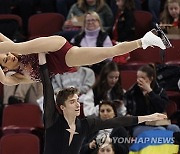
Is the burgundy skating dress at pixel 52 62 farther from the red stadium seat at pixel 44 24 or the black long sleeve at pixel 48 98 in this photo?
the red stadium seat at pixel 44 24

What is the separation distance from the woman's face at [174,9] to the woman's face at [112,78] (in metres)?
1.20

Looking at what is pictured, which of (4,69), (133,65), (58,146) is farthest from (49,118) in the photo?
(133,65)

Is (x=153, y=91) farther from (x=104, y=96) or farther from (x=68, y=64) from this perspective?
(x=68, y=64)

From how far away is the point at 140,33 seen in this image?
300 inches

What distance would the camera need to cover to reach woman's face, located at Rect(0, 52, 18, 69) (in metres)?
4.77

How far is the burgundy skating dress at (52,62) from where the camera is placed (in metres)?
4.62

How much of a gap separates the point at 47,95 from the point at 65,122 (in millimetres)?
271

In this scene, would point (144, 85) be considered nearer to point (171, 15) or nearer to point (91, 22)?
point (91, 22)

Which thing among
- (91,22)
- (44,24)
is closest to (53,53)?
(91,22)

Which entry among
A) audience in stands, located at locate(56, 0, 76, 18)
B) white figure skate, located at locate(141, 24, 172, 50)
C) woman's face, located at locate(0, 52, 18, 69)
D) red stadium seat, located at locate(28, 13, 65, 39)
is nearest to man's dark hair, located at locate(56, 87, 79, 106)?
woman's face, located at locate(0, 52, 18, 69)

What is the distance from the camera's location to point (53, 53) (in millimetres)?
4652

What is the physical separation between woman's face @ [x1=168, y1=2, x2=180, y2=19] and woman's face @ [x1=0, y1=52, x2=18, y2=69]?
2.85m

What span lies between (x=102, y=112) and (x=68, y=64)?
4.68 ft

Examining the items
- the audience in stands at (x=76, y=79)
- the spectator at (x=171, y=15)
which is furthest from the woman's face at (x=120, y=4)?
the audience in stands at (x=76, y=79)
